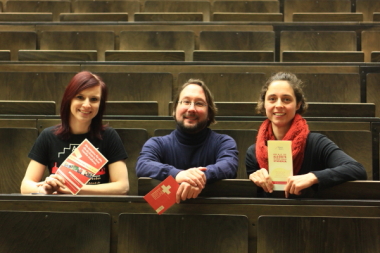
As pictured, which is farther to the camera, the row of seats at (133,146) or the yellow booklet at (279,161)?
the row of seats at (133,146)

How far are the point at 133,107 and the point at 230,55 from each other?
32cm

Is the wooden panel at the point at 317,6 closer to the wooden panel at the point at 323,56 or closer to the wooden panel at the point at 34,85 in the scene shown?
the wooden panel at the point at 323,56

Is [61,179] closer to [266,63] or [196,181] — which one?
[196,181]

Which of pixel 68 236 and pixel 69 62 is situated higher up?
pixel 69 62

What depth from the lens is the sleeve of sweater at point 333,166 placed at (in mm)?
573

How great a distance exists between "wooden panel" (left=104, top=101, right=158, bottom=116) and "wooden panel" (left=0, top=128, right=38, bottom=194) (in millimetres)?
170

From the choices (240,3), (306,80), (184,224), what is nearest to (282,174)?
(184,224)

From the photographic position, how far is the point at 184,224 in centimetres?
56

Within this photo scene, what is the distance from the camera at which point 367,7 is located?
1411 mm

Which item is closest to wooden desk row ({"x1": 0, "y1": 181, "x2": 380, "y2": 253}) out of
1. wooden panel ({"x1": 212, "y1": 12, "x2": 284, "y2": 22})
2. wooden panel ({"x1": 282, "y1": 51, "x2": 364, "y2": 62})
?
wooden panel ({"x1": 282, "y1": 51, "x2": 364, "y2": 62})

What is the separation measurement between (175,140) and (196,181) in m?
0.18

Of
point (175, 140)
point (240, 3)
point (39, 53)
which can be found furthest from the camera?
point (240, 3)

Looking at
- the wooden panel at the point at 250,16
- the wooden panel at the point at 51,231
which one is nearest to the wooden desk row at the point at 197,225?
the wooden panel at the point at 51,231

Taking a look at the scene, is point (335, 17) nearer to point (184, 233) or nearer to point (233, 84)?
point (233, 84)
